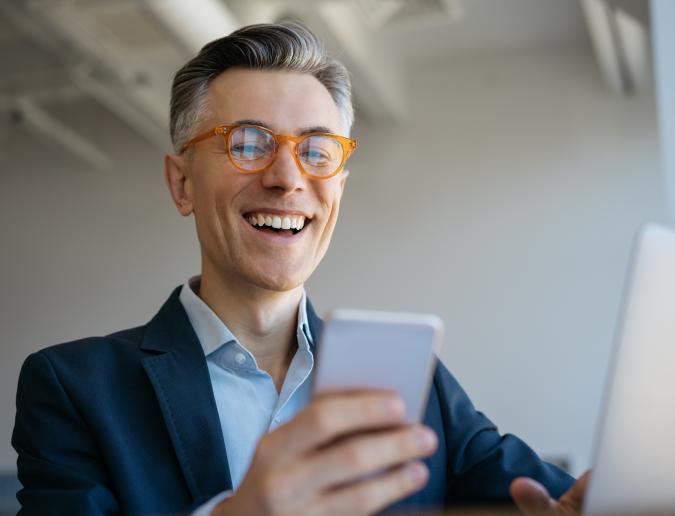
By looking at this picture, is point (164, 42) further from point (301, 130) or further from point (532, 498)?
point (532, 498)

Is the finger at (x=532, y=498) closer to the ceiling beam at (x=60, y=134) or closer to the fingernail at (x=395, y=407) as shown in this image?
→ the fingernail at (x=395, y=407)

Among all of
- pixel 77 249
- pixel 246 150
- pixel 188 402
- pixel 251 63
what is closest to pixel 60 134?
pixel 77 249

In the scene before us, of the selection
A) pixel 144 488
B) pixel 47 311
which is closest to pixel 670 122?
pixel 144 488

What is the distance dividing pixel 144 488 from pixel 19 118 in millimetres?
5965

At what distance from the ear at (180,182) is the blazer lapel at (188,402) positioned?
249mm

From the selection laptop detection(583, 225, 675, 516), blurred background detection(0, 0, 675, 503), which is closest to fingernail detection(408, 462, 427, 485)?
laptop detection(583, 225, 675, 516)

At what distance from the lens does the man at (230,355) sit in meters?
1.35

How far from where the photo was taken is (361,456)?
2.92 ft

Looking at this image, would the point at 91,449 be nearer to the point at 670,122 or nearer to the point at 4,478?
the point at 670,122

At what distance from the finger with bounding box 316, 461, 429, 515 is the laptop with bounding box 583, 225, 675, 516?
20cm

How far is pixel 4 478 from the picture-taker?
567cm

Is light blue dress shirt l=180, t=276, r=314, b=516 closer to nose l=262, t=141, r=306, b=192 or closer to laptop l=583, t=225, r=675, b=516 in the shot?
nose l=262, t=141, r=306, b=192

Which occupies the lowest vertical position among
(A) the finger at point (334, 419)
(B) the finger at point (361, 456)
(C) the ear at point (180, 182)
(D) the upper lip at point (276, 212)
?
(B) the finger at point (361, 456)

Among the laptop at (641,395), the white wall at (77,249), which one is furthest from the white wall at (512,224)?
the laptop at (641,395)
